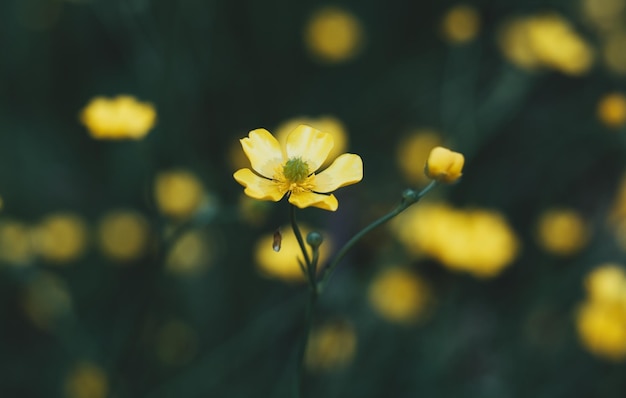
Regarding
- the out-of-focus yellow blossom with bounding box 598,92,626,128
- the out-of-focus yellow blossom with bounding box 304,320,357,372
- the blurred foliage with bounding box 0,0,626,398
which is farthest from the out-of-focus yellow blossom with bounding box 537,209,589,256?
the out-of-focus yellow blossom with bounding box 304,320,357,372

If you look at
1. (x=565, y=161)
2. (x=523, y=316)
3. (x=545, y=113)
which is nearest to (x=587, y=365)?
(x=523, y=316)

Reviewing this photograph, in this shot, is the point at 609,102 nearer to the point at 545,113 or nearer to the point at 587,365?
the point at 587,365

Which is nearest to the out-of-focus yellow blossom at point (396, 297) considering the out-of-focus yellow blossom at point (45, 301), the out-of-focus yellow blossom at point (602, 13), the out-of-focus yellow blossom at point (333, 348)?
the out-of-focus yellow blossom at point (333, 348)

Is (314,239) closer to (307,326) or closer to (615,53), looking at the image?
(307,326)

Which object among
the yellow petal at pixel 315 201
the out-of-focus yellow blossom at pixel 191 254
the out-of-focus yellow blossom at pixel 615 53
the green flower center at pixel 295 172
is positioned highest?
the yellow petal at pixel 315 201

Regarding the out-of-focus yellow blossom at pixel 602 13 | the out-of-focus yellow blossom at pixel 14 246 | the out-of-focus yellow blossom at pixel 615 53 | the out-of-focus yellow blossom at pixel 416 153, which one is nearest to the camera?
the out-of-focus yellow blossom at pixel 14 246

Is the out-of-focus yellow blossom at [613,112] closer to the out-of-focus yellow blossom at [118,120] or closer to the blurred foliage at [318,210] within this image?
the blurred foliage at [318,210]

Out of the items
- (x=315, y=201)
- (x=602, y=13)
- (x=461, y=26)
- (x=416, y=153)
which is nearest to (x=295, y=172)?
(x=315, y=201)
